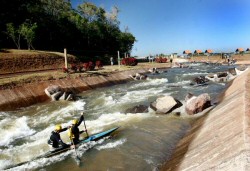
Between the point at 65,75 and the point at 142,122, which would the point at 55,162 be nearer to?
the point at 142,122

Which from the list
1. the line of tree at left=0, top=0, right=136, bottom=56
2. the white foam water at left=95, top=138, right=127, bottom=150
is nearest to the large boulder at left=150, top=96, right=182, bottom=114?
the white foam water at left=95, top=138, right=127, bottom=150

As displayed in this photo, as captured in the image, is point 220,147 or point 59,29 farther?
point 59,29

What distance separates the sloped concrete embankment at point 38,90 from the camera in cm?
2327

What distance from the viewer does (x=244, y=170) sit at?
21.1 ft

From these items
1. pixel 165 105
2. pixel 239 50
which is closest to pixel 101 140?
pixel 165 105

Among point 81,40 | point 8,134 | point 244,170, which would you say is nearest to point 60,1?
point 81,40

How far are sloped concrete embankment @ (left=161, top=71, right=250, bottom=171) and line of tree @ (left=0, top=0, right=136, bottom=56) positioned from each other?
41521 millimetres

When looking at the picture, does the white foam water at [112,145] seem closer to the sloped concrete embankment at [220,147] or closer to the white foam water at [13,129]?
the sloped concrete embankment at [220,147]

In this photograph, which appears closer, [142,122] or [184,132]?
[184,132]

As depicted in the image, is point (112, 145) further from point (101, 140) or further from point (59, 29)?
point (59, 29)

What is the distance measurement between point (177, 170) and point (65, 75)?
2455 cm

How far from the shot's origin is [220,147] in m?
8.84

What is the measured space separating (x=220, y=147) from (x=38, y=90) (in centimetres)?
2164

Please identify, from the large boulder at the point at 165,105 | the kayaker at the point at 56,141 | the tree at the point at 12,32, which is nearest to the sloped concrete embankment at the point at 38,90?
the kayaker at the point at 56,141
